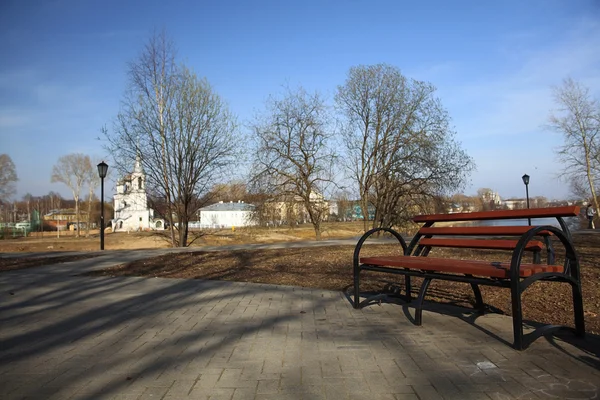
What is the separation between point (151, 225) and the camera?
71.6 metres

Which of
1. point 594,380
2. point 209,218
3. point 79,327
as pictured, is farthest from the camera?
point 209,218

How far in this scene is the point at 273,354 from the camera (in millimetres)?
3664

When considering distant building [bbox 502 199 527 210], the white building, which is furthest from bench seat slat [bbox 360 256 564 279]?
the white building

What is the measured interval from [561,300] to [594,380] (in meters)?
2.82

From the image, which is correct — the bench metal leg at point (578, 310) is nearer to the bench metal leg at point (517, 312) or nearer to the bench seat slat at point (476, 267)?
the bench seat slat at point (476, 267)

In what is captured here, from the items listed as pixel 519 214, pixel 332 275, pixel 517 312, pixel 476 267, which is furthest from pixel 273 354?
pixel 332 275

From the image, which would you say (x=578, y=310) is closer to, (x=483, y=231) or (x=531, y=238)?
(x=531, y=238)

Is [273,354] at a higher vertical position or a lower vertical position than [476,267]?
lower

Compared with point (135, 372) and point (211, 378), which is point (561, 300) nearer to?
point (211, 378)

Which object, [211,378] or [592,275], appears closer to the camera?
[211,378]

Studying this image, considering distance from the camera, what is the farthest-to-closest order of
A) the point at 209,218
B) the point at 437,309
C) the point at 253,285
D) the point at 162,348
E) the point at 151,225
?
the point at 209,218, the point at 151,225, the point at 253,285, the point at 437,309, the point at 162,348

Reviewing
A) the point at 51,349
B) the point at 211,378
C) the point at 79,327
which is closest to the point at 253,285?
Result: the point at 79,327

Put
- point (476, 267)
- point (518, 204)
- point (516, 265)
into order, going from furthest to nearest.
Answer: point (518, 204) < point (476, 267) < point (516, 265)

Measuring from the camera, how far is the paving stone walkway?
289cm
